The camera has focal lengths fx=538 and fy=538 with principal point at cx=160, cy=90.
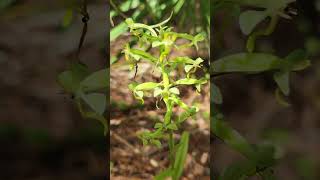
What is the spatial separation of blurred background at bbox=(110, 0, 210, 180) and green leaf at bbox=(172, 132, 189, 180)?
0.01 metres

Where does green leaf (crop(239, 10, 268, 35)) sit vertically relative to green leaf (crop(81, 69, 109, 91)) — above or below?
above

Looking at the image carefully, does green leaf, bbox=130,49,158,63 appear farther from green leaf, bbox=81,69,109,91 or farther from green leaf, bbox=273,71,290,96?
green leaf, bbox=273,71,290,96

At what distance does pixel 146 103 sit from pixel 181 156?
0.17 metres

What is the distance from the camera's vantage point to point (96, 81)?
4.60 ft

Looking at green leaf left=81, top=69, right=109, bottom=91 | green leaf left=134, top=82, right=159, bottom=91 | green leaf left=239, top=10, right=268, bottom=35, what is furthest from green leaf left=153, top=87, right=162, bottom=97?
green leaf left=239, top=10, right=268, bottom=35

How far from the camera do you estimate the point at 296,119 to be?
4.77ft

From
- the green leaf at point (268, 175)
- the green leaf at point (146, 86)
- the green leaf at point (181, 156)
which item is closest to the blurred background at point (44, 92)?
the green leaf at point (146, 86)

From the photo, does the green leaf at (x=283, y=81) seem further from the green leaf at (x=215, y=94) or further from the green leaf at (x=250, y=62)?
the green leaf at (x=215, y=94)

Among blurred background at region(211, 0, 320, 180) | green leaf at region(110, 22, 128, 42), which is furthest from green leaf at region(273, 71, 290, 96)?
green leaf at region(110, 22, 128, 42)

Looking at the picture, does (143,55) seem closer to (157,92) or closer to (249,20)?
(157,92)

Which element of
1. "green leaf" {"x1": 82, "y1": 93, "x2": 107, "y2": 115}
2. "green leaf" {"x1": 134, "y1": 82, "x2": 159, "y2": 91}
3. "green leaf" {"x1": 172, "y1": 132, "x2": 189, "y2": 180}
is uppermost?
"green leaf" {"x1": 134, "y1": 82, "x2": 159, "y2": 91}

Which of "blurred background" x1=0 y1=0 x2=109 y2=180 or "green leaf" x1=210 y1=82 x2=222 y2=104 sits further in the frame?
"green leaf" x1=210 y1=82 x2=222 y2=104

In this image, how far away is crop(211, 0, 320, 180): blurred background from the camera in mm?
1442

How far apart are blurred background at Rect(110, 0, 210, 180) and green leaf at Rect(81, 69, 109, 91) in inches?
2.0
